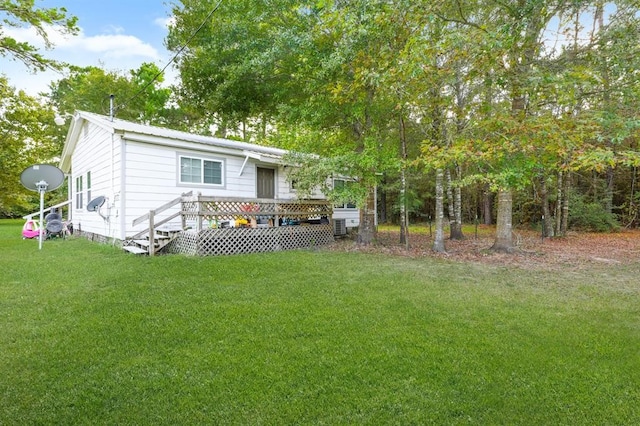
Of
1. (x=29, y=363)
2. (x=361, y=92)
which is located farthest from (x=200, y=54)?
(x=29, y=363)

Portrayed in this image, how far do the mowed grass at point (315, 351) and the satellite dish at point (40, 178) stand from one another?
4599mm

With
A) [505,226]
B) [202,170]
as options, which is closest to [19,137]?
[202,170]

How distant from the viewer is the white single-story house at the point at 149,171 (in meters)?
8.84

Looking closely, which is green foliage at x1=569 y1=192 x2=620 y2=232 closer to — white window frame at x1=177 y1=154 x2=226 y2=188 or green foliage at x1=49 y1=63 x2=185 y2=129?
white window frame at x1=177 y1=154 x2=226 y2=188

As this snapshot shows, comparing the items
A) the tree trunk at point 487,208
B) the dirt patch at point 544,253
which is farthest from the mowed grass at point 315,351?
the tree trunk at point 487,208

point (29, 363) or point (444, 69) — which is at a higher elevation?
point (444, 69)

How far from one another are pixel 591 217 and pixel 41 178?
19606mm

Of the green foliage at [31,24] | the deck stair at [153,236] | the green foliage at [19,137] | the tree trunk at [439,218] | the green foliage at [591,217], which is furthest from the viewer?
the green foliage at [19,137]

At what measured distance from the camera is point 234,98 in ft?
44.2

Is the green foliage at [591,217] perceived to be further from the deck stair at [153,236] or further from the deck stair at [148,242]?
the deck stair at [148,242]

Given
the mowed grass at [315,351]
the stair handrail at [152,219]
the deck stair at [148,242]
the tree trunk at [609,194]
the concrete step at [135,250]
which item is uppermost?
the tree trunk at [609,194]

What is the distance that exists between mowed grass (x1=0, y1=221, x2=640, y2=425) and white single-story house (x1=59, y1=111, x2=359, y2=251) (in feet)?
12.6

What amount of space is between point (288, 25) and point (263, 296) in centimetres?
779

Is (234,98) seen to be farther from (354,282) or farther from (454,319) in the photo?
(454,319)
